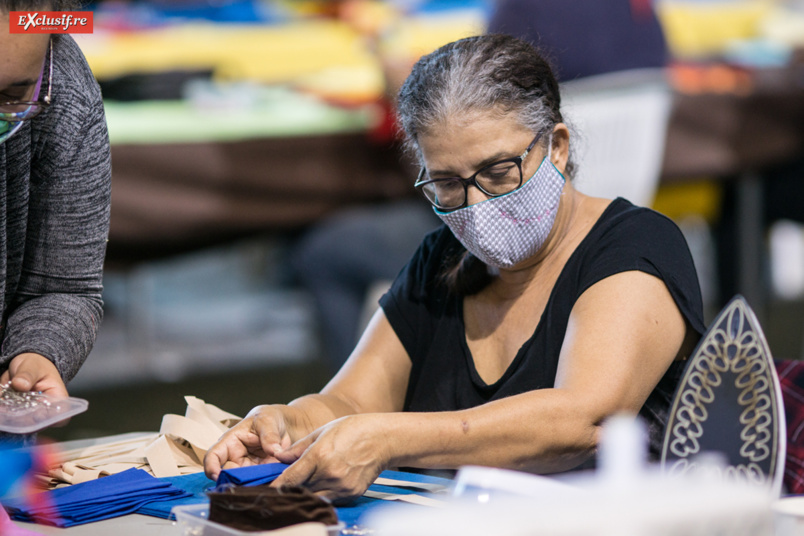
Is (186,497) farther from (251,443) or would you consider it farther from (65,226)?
(65,226)

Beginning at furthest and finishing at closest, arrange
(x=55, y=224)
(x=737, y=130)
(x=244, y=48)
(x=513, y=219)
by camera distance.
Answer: (x=244, y=48) < (x=737, y=130) < (x=55, y=224) < (x=513, y=219)

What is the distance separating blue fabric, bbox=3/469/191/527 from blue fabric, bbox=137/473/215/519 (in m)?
0.01

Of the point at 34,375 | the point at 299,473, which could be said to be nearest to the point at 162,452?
the point at 34,375

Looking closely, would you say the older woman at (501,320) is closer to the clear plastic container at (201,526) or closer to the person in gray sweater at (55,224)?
the clear plastic container at (201,526)

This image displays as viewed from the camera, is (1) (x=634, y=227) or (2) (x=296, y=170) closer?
(1) (x=634, y=227)

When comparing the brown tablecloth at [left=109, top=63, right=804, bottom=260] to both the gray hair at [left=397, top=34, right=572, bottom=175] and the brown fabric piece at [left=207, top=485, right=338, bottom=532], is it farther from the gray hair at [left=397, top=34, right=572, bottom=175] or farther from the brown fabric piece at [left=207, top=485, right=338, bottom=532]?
the brown fabric piece at [left=207, top=485, right=338, bottom=532]

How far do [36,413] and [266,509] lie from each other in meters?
0.44

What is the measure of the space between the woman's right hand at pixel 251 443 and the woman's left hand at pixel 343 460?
146mm

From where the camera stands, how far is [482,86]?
153cm

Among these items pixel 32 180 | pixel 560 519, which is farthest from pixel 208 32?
pixel 560 519

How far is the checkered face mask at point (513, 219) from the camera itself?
157 centimetres

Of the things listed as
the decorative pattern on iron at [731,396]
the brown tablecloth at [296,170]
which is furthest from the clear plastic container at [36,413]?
the brown tablecloth at [296,170]

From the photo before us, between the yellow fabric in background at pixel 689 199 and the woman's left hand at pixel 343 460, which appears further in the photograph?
the yellow fabric in background at pixel 689 199

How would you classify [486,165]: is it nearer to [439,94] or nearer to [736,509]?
[439,94]
